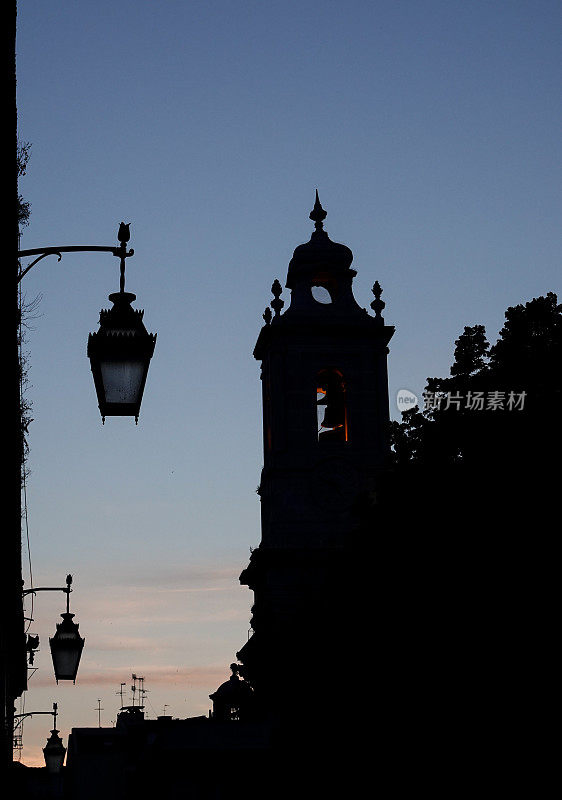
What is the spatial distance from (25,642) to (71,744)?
5207 centimetres

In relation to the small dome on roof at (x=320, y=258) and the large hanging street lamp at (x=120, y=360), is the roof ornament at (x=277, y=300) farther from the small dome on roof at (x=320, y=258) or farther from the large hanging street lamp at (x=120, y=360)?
the large hanging street lamp at (x=120, y=360)

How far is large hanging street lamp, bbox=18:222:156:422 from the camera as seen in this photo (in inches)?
253

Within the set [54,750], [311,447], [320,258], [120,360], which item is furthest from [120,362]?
[320,258]

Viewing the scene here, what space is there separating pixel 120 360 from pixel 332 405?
5887 cm

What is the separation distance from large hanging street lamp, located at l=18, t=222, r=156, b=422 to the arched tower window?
57108 mm

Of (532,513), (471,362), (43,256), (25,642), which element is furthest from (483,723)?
(43,256)

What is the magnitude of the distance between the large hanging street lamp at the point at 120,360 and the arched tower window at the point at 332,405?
57.1 meters

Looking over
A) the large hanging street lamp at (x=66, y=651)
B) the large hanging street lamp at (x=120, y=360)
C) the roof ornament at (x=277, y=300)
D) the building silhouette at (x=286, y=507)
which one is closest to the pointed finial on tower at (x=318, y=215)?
the building silhouette at (x=286, y=507)

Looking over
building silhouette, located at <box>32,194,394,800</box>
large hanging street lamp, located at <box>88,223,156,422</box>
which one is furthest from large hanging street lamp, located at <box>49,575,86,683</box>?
building silhouette, located at <box>32,194,394,800</box>

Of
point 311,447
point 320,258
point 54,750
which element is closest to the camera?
point 54,750

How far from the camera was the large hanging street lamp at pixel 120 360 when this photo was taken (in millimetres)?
6414

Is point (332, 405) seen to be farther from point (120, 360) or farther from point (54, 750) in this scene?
point (120, 360)

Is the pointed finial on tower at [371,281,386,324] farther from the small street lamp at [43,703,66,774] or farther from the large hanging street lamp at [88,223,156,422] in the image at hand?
the large hanging street lamp at [88,223,156,422]

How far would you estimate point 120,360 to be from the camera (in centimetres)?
648
